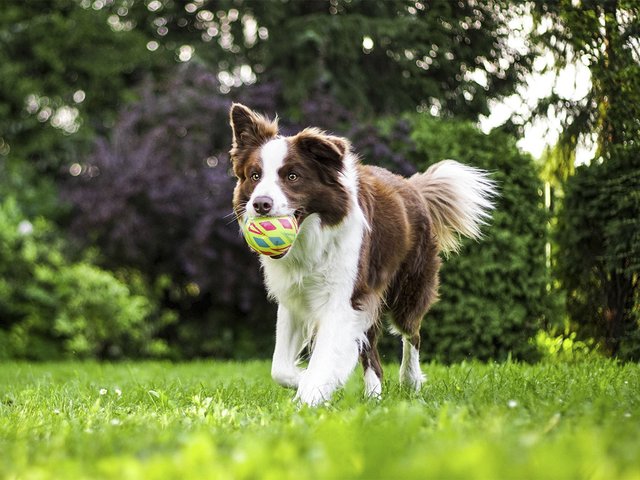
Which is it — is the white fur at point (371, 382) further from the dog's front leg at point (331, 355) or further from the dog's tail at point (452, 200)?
the dog's tail at point (452, 200)

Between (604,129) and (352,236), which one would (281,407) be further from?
(604,129)

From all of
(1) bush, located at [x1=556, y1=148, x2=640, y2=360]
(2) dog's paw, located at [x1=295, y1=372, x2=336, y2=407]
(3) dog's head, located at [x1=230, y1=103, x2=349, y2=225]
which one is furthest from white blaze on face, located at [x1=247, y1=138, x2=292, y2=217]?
(1) bush, located at [x1=556, y1=148, x2=640, y2=360]

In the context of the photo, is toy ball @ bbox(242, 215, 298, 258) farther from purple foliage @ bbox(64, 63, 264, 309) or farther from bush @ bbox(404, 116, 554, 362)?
purple foliage @ bbox(64, 63, 264, 309)

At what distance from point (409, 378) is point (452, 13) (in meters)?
3.60

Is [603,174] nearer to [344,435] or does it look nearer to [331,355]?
[331,355]

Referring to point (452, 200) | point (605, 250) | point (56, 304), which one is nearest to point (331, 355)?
point (452, 200)

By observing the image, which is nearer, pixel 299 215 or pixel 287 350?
pixel 299 215

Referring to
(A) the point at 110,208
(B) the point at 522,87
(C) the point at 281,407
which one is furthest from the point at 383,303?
(A) the point at 110,208

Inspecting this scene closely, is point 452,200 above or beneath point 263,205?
above

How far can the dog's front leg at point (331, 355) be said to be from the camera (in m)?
4.21

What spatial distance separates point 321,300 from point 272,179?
754 mm

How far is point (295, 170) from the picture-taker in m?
4.43

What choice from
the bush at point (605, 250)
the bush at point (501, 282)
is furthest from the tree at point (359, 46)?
the bush at point (605, 250)

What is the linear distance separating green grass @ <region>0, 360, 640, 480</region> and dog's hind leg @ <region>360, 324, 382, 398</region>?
10cm
